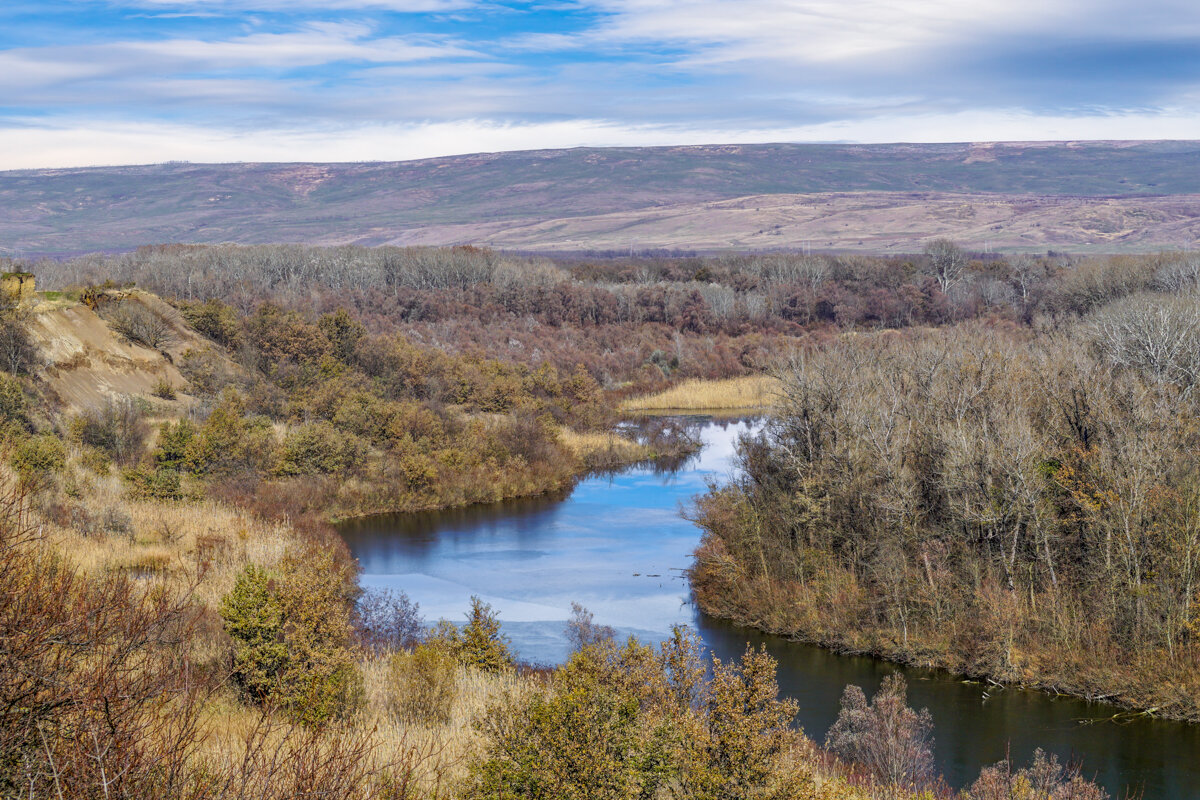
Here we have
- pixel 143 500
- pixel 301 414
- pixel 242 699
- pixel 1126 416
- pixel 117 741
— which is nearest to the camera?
pixel 117 741

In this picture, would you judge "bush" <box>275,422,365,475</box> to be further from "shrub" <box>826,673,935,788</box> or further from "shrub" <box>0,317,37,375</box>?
"shrub" <box>826,673,935,788</box>

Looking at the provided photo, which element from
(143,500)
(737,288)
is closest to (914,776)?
(143,500)

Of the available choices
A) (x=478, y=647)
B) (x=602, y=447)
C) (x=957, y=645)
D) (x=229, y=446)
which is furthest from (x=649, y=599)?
(x=602, y=447)

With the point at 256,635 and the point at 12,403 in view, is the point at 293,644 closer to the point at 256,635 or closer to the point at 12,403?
the point at 256,635

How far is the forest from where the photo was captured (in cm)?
853

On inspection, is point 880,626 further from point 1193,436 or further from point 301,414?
point 301,414

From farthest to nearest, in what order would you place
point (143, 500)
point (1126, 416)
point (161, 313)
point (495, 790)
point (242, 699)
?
1. point (161, 313)
2. point (143, 500)
3. point (1126, 416)
4. point (242, 699)
5. point (495, 790)

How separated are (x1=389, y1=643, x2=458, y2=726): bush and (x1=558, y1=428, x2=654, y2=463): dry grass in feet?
104

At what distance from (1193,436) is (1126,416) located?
2337 millimetres

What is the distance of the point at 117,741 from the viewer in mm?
6180

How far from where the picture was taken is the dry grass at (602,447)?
48281mm

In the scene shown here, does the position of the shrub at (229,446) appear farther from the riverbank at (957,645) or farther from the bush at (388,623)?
the riverbank at (957,645)

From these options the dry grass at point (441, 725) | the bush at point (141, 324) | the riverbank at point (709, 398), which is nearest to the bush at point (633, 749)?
the dry grass at point (441, 725)

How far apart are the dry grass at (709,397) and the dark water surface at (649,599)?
1373 cm
